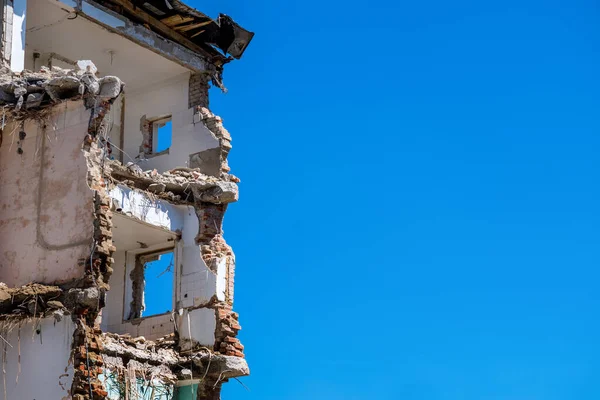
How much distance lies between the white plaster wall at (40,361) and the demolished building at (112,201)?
2 cm

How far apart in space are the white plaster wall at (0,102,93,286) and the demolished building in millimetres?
26

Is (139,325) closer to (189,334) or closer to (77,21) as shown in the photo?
(189,334)

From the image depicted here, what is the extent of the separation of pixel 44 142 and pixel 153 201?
11.8ft

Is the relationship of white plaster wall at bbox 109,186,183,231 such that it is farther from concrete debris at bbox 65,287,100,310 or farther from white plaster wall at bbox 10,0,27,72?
concrete debris at bbox 65,287,100,310

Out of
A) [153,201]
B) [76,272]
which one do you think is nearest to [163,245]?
[153,201]

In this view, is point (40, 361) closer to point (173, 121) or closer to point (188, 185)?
point (188, 185)

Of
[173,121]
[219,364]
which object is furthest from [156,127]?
[219,364]

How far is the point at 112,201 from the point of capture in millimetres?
26297

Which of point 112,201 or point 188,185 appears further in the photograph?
point 188,185

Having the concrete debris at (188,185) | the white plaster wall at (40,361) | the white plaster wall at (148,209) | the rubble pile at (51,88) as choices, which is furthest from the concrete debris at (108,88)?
the white plaster wall at (40,361)

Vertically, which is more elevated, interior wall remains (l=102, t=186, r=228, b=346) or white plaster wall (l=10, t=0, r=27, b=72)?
white plaster wall (l=10, t=0, r=27, b=72)

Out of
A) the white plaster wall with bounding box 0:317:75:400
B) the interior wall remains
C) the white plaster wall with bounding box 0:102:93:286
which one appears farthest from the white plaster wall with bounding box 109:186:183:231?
the white plaster wall with bounding box 0:317:75:400

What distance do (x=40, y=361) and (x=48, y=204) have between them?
288 centimetres

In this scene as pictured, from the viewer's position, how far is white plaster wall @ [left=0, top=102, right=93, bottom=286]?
77.3 ft
